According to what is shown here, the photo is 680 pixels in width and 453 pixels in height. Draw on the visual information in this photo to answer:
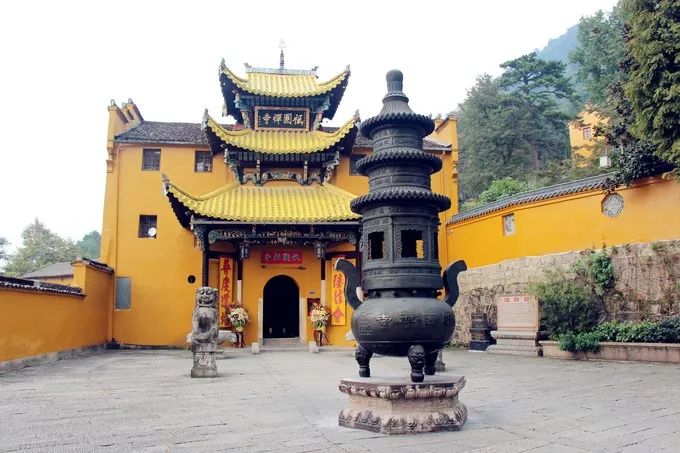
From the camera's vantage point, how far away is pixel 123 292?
17.7 metres

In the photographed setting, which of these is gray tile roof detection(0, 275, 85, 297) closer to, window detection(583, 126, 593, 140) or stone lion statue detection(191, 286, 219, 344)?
stone lion statue detection(191, 286, 219, 344)

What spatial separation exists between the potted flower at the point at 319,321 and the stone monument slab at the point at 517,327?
497 centimetres

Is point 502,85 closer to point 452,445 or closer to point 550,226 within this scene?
point 550,226

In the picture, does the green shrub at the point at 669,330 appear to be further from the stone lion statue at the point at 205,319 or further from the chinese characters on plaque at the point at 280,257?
the chinese characters on plaque at the point at 280,257

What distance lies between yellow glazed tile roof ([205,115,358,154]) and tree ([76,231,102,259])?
174 ft

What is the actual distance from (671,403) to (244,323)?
12125mm

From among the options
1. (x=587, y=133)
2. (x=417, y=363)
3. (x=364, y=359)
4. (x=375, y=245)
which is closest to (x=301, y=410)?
(x=364, y=359)

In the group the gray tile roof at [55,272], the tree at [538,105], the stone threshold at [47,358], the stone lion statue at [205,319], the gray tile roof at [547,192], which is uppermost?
the tree at [538,105]

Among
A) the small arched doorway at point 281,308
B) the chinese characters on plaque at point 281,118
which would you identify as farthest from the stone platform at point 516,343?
the chinese characters on plaque at point 281,118

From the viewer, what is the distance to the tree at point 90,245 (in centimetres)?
6489

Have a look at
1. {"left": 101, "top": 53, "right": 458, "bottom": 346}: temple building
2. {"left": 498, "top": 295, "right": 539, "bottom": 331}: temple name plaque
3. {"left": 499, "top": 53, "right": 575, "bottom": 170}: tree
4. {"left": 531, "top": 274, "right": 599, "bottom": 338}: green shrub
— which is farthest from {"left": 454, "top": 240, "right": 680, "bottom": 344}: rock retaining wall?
{"left": 499, "top": 53, "right": 575, "bottom": 170}: tree

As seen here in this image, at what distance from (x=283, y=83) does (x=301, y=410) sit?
48.6 ft

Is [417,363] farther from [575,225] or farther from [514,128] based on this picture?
[514,128]

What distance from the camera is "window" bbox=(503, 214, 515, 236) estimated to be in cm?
1582
